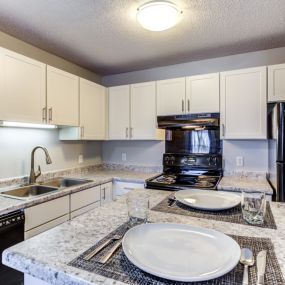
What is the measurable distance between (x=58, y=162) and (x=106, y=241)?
220 cm

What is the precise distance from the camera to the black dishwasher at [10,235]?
1513 mm

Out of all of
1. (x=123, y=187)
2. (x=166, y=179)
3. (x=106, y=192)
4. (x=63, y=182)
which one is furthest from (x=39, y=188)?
(x=166, y=179)

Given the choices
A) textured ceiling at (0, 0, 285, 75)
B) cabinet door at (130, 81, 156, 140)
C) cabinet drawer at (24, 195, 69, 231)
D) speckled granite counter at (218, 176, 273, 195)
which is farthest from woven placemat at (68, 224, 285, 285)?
cabinet door at (130, 81, 156, 140)

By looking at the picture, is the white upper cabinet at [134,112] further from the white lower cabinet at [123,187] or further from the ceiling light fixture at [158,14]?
the ceiling light fixture at [158,14]

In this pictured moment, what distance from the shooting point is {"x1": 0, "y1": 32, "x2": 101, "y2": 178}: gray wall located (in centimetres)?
220

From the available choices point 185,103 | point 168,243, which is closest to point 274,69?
point 185,103

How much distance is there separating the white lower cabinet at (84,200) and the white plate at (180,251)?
4.92 feet

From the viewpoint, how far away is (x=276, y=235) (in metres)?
0.92

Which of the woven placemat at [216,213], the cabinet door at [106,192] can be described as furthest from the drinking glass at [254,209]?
the cabinet door at [106,192]

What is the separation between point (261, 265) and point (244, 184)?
1800 millimetres

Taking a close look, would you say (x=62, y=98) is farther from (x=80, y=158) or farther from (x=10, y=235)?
(x=10, y=235)

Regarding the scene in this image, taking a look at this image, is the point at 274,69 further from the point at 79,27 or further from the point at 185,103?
the point at 79,27

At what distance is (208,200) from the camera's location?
1.34m

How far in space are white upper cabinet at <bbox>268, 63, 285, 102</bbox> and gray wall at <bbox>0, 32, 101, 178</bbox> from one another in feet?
7.85
